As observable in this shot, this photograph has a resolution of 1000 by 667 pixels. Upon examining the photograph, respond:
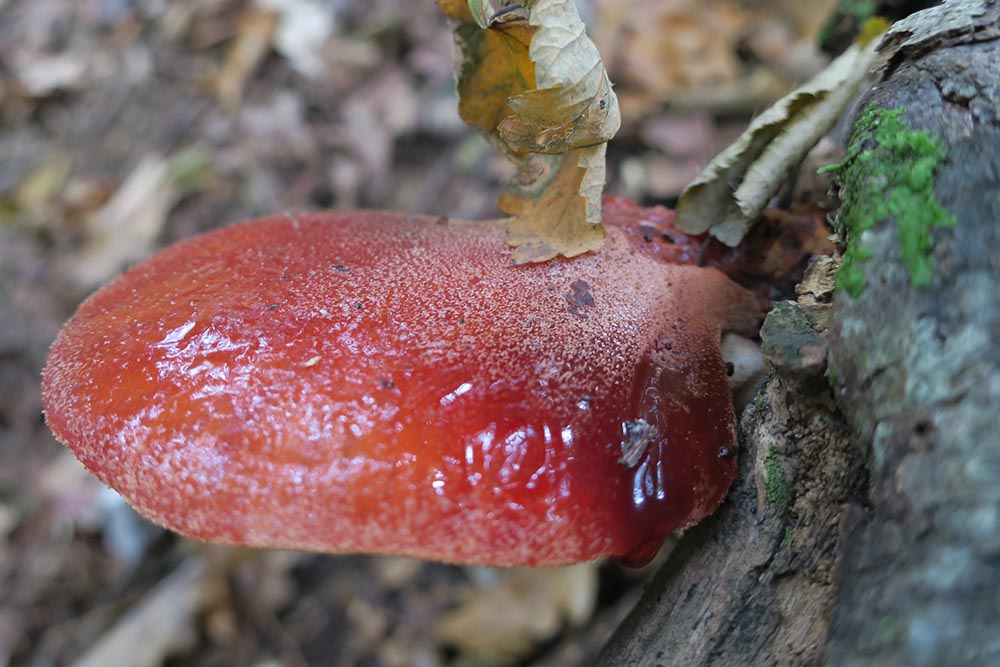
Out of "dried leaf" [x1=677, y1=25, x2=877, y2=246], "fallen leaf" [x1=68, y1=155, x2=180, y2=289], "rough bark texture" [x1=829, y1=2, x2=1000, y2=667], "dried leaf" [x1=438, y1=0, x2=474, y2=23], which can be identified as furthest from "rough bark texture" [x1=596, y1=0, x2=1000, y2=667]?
"fallen leaf" [x1=68, y1=155, x2=180, y2=289]

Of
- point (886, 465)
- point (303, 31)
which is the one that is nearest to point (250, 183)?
point (303, 31)

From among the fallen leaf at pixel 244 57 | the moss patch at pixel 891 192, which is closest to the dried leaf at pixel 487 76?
the moss patch at pixel 891 192

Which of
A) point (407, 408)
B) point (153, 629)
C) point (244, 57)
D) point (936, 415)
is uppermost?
point (936, 415)

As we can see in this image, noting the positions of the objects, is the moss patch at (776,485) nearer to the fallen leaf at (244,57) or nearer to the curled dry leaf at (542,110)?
the curled dry leaf at (542,110)

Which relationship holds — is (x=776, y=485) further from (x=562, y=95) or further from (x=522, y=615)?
(x=522, y=615)

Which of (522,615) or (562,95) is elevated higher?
(562,95)

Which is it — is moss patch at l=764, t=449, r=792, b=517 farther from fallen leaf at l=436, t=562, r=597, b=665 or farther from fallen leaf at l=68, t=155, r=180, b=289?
fallen leaf at l=68, t=155, r=180, b=289

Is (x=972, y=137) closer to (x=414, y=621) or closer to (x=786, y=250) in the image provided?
(x=786, y=250)
